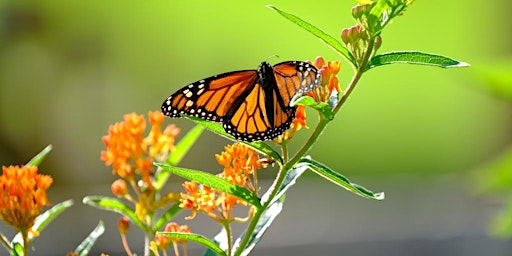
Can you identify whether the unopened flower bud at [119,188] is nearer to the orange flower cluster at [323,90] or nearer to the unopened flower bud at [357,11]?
the orange flower cluster at [323,90]

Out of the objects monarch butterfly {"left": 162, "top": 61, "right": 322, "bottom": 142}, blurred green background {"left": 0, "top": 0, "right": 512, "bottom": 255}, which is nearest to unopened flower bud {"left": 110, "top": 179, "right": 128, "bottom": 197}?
monarch butterfly {"left": 162, "top": 61, "right": 322, "bottom": 142}

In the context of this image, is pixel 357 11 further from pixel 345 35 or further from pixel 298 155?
pixel 298 155

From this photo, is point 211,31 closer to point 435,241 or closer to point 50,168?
point 50,168

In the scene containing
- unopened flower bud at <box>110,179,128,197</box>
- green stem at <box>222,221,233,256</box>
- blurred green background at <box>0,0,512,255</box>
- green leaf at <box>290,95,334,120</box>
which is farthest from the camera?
blurred green background at <box>0,0,512,255</box>

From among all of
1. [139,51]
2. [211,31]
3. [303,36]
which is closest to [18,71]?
[139,51]

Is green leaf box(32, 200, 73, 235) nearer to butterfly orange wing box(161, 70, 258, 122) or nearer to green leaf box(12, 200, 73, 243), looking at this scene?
green leaf box(12, 200, 73, 243)

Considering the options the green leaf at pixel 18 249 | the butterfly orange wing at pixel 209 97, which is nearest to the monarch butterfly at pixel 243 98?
the butterfly orange wing at pixel 209 97

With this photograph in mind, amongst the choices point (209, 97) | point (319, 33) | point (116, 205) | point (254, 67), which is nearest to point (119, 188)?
point (116, 205)
